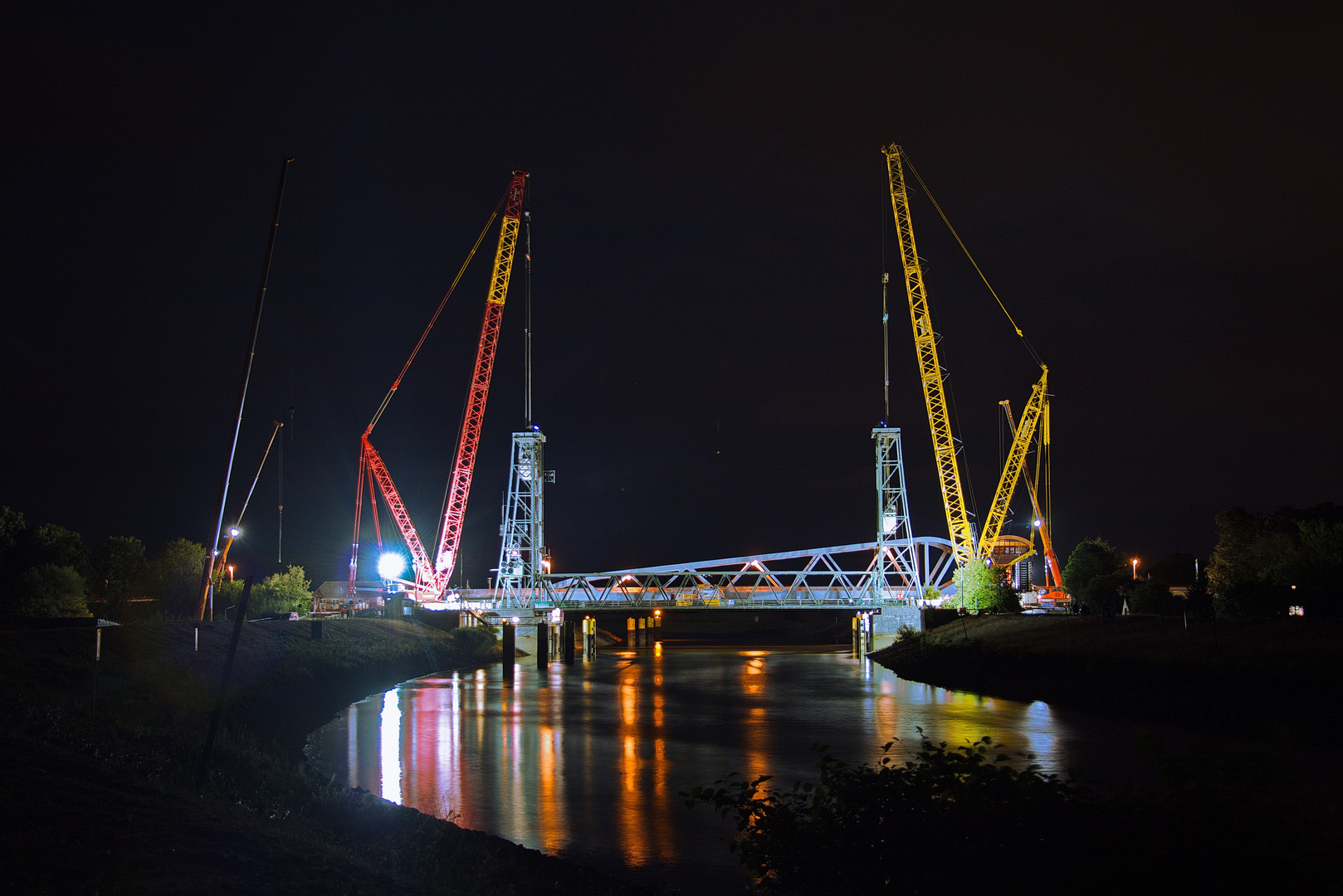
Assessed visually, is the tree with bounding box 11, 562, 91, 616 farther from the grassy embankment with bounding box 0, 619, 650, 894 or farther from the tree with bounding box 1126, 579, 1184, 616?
the tree with bounding box 1126, 579, 1184, 616

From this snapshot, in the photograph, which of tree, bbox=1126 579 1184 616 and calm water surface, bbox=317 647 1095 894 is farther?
tree, bbox=1126 579 1184 616

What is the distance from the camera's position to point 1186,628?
123ft

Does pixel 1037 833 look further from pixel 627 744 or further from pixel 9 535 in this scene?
pixel 9 535

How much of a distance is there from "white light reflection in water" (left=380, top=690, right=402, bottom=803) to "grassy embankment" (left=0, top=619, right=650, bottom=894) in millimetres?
2048

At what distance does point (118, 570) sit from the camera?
268ft

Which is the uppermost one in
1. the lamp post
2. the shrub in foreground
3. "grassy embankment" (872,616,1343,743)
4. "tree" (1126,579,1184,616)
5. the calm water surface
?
the lamp post

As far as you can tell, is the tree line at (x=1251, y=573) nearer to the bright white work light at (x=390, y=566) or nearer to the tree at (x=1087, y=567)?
the tree at (x=1087, y=567)

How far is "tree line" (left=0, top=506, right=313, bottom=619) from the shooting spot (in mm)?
58000

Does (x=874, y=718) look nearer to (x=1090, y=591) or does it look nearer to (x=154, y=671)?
(x=154, y=671)

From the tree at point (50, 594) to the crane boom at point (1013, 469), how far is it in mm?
70411

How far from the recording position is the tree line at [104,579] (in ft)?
190

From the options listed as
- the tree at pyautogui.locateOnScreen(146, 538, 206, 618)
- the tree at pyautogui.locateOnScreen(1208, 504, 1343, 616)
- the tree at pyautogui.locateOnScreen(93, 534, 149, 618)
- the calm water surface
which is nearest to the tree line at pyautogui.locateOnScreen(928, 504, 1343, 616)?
the tree at pyautogui.locateOnScreen(1208, 504, 1343, 616)

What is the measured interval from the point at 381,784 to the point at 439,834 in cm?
994

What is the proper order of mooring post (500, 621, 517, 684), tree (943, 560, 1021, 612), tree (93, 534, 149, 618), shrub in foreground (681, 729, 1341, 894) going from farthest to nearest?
tree (93, 534, 149, 618) < tree (943, 560, 1021, 612) < mooring post (500, 621, 517, 684) < shrub in foreground (681, 729, 1341, 894)
